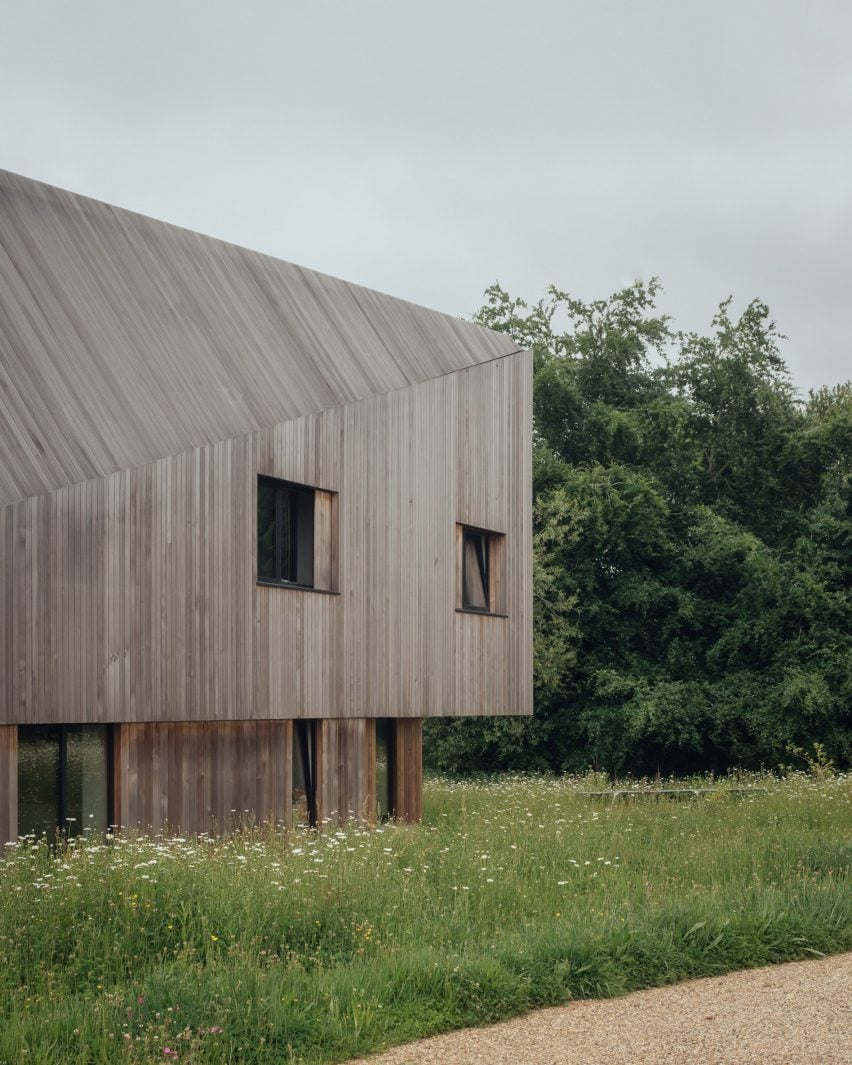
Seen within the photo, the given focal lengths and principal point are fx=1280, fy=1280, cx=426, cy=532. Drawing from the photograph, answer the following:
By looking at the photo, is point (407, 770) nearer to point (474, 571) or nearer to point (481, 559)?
point (474, 571)

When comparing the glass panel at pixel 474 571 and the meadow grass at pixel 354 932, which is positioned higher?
the glass panel at pixel 474 571

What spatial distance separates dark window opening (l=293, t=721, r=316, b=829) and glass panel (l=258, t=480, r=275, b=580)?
84.2 inches

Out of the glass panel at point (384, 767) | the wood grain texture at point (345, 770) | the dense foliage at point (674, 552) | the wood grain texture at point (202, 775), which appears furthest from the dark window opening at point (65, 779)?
the dense foliage at point (674, 552)

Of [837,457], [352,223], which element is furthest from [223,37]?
[352,223]

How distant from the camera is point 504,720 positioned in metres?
34.8

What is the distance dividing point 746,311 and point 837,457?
506 centimetres

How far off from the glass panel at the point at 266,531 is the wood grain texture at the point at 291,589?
349 millimetres

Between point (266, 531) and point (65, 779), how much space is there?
4.03 metres

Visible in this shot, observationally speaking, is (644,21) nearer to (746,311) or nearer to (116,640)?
(116,640)

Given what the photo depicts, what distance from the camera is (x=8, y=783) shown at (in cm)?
1262

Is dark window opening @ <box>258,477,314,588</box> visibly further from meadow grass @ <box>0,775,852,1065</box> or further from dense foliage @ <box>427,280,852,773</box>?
dense foliage @ <box>427,280,852,773</box>

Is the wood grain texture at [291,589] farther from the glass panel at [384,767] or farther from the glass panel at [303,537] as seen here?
the glass panel at [384,767]

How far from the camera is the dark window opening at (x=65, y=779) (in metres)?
12.9

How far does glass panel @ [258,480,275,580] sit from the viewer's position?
15752 millimetres
